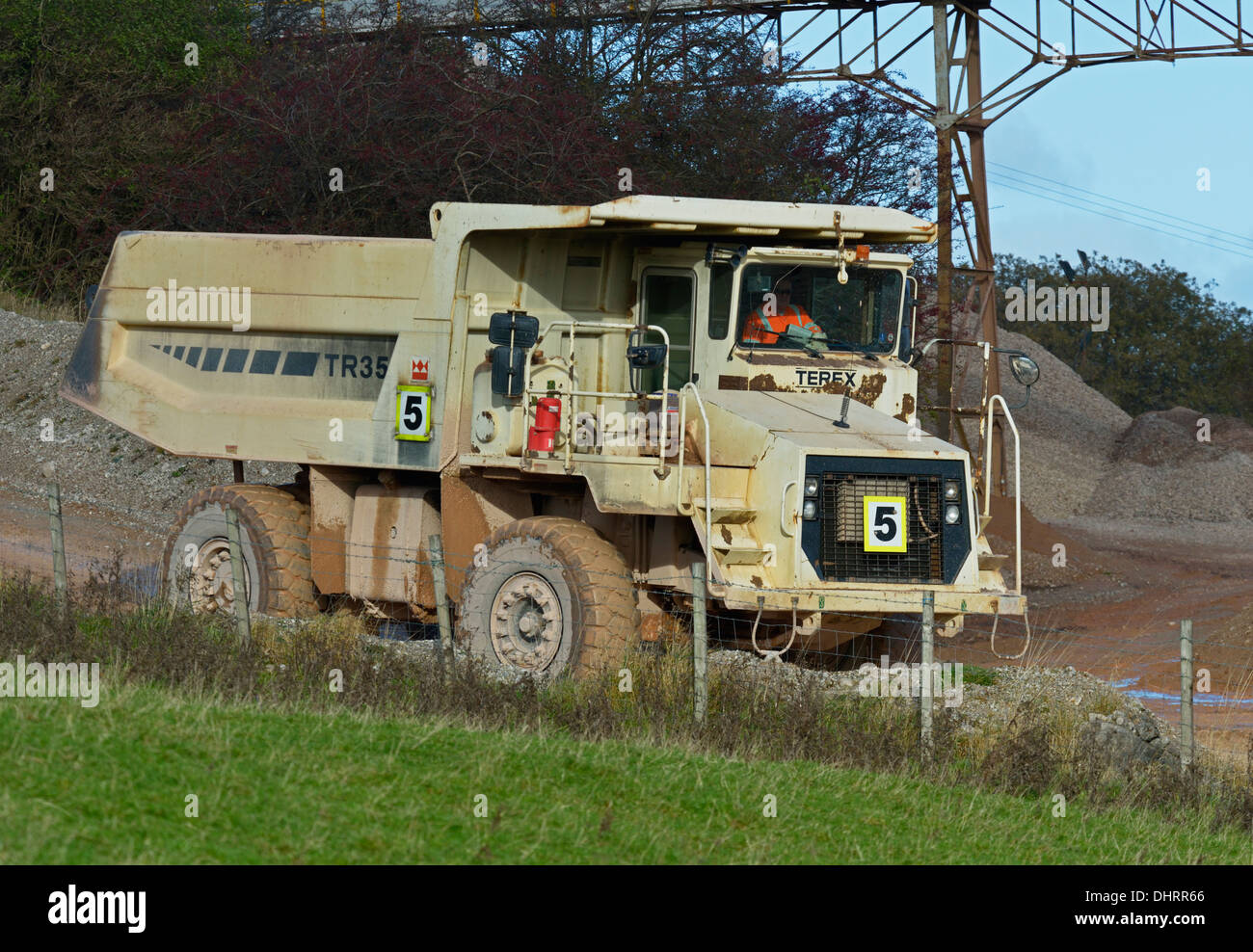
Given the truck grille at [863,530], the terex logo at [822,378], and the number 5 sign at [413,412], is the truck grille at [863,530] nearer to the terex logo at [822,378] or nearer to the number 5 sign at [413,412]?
the terex logo at [822,378]

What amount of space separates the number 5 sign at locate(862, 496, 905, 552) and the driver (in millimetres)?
1713

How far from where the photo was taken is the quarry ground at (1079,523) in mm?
17094

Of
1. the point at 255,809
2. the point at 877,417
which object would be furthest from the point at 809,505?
the point at 255,809

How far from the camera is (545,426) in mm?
11906

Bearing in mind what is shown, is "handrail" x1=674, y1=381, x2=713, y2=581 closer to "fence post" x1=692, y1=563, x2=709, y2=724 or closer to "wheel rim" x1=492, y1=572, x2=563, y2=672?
"fence post" x1=692, y1=563, x2=709, y2=724

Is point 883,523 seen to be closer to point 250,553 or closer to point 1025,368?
point 1025,368

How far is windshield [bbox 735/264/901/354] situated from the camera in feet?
38.9

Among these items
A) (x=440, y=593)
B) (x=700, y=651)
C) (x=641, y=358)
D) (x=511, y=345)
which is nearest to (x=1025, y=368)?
(x=641, y=358)

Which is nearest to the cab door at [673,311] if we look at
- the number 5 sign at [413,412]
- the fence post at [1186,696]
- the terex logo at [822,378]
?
the terex logo at [822,378]

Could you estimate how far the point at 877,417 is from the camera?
1167 centimetres

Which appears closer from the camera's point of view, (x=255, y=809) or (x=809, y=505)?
(x=255, y=809)

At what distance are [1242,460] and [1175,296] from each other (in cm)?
1727

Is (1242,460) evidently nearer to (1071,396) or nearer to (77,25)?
(1071,396)
